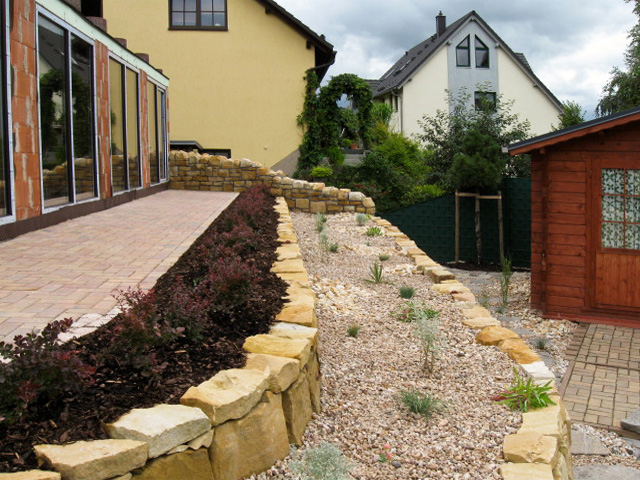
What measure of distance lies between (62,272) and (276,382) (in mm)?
2825

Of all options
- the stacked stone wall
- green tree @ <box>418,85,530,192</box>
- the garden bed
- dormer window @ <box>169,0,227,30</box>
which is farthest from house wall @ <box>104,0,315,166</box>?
the garden bed

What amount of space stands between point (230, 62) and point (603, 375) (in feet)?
51.4

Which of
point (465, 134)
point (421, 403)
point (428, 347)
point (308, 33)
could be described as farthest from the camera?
point (308, 33)

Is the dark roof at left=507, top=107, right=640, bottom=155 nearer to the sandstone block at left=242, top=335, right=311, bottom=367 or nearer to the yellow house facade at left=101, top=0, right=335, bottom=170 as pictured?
the sandstone block at left=242, top=335, right=311, bottom=367

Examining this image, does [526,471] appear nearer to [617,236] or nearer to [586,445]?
[586,445]

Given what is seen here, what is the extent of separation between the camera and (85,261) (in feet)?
19.2

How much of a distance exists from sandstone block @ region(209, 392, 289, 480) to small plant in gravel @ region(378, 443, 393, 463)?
464 mm

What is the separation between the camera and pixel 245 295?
431 cm

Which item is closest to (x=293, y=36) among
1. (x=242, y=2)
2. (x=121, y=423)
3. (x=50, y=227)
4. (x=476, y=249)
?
(x=242, y=2)

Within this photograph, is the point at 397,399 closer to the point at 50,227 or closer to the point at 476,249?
Result: the point at 50,227

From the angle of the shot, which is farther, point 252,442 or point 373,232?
point 373,232

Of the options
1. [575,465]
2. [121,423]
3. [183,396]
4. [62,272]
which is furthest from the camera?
[62,272]

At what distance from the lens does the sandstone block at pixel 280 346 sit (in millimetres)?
3541

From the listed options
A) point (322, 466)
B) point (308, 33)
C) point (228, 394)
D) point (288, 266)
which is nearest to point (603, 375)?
point (288, 266)
